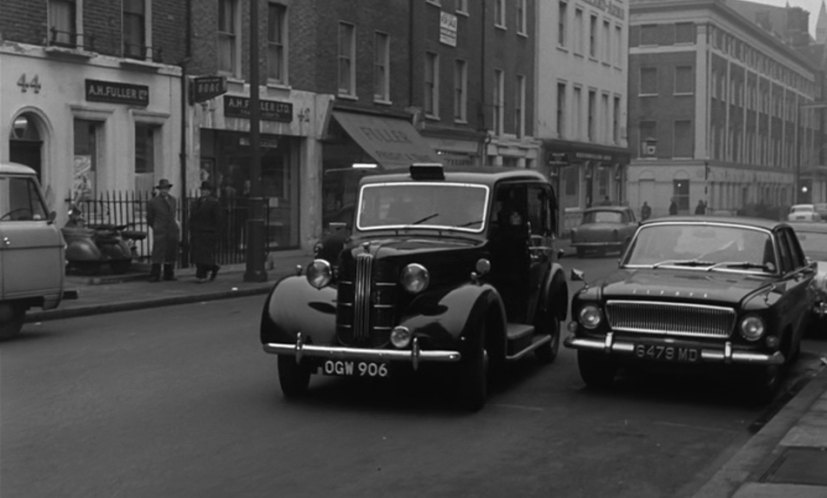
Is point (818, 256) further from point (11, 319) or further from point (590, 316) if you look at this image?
point (11, 319)

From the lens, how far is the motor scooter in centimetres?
2033

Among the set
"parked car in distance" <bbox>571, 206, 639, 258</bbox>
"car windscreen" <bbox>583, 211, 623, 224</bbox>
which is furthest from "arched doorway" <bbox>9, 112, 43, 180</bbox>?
"car windscreen" <bbox>583, 211, 623, 224</bbox>

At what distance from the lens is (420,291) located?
8.94 m

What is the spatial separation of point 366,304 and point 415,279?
1.41 feet

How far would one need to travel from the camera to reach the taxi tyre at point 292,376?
9266mm

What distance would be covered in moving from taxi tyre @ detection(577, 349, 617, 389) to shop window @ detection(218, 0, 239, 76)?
1792 cm

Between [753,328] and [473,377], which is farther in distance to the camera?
[753,328]

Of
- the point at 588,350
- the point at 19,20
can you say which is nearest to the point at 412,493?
the point at 588,350

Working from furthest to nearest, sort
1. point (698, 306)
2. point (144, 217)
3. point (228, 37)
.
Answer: point (228, 37) → point (144, 217) → point (698, 306)

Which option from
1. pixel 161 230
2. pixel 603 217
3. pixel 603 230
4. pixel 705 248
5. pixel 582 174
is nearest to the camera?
pixel 705 248

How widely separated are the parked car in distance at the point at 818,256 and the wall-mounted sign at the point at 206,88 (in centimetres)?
1224

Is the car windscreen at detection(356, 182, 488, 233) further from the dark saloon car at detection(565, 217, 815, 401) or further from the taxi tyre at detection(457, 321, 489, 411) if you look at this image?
the taxi tyre at detection(457, 321, 489, 411)

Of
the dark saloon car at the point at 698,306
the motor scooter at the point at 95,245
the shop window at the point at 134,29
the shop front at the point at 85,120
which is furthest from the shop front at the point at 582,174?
the dark saloon car at the point at 698,306

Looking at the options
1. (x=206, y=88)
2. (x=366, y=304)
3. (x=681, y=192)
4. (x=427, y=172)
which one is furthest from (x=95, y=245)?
(x=681, y=192)
